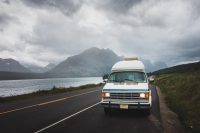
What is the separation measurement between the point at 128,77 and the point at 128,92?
1614 millimetres

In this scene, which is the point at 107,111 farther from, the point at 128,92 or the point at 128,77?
the point at 128,77

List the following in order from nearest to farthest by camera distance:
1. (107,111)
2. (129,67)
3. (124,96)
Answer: (124,96) < (107,111) < (129,67)

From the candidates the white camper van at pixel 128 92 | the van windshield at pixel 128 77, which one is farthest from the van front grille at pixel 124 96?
the van windshield at pixel 128 77

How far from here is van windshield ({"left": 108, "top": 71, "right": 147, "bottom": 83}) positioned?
33.4ft

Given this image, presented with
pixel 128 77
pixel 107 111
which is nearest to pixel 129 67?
pixel 128 77

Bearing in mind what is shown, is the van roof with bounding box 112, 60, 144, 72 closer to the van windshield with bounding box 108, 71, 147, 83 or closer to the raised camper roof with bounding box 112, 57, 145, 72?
the raised camper roof with bounding box 112, 57, 145, 72

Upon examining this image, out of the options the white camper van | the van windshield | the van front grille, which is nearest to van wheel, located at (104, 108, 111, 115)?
the white camper van

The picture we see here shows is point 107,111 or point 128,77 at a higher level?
point 128,77

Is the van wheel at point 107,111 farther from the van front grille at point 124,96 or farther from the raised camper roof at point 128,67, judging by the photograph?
the raised camper roof at point 128,67

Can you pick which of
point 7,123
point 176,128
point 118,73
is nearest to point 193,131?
point 176,128

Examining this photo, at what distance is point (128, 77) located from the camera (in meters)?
10.4

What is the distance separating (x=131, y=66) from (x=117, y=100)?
2535 mm

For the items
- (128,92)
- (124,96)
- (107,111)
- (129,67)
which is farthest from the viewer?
(129,67)

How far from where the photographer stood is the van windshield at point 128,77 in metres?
10.2
